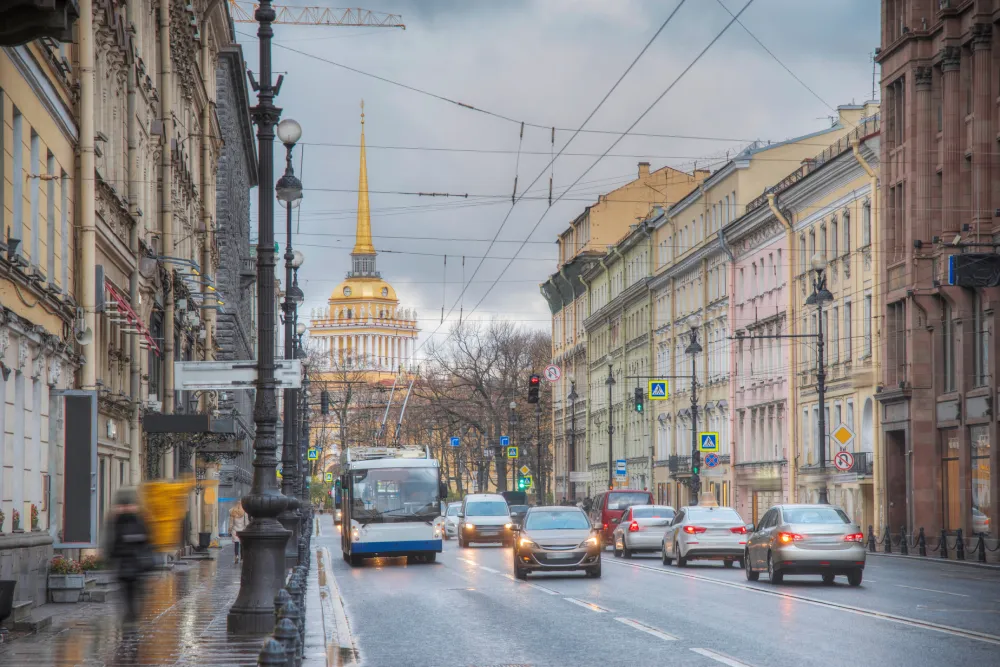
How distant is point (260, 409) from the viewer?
1836 cm

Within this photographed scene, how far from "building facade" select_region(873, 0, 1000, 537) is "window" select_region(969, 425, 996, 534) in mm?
44

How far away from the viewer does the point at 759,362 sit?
65.6 meters

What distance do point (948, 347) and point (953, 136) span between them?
607cm

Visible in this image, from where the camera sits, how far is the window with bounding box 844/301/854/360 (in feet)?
179

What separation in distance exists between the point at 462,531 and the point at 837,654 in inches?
1635

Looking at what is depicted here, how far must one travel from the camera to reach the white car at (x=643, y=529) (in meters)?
42.6

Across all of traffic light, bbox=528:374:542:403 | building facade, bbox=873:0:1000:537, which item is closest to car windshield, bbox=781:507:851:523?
building facade, bbox=873:0:1000:537

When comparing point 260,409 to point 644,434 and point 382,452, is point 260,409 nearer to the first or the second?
point 382,452

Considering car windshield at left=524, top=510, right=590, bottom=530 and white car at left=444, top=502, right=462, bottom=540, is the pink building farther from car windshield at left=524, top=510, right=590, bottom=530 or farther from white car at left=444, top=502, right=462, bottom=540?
car windshield at left=524, top=510, right=590, bottom=530

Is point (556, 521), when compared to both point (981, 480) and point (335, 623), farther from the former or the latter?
point (981, 480)

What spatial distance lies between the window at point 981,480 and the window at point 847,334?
988 centimetres

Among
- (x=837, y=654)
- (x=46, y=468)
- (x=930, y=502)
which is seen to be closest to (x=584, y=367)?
(x=930, y=502)

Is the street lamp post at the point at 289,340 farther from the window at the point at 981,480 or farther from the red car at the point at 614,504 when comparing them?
the window at the point at 981,480

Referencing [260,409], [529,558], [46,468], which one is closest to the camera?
[260,409]
